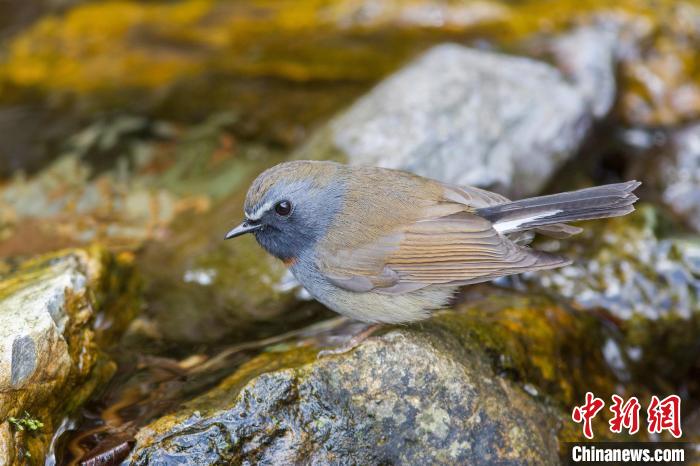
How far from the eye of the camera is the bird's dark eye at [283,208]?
437 cm

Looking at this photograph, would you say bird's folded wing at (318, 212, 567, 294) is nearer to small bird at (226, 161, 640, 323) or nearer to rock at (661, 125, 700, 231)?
small bird at (226, 161, 640, 323)

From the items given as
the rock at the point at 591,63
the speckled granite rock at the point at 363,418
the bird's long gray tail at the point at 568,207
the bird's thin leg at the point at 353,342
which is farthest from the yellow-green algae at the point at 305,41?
the speckled granite rock at the point at 363,418

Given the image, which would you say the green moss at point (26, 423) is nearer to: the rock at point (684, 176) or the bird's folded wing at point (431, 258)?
the bird's folded wing at point (431, 258)

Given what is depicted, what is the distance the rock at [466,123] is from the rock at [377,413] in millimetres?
1820

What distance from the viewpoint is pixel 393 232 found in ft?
14.5

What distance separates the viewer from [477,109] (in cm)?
608

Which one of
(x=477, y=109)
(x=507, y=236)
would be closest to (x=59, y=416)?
(x=507, y=236)

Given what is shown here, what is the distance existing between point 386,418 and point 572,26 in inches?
208

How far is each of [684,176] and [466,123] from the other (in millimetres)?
2154

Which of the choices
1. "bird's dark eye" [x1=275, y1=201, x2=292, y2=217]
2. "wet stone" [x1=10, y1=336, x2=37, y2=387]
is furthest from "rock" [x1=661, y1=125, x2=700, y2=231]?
"wet stone" [x1=10, y1=336, x2=37, y2=387]

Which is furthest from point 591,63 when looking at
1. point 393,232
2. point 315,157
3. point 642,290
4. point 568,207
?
point 393,232

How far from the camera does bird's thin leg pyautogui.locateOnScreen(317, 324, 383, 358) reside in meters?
4.13

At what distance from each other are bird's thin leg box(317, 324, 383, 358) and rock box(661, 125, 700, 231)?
3230mm

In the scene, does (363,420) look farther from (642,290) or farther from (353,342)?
(642,290)
